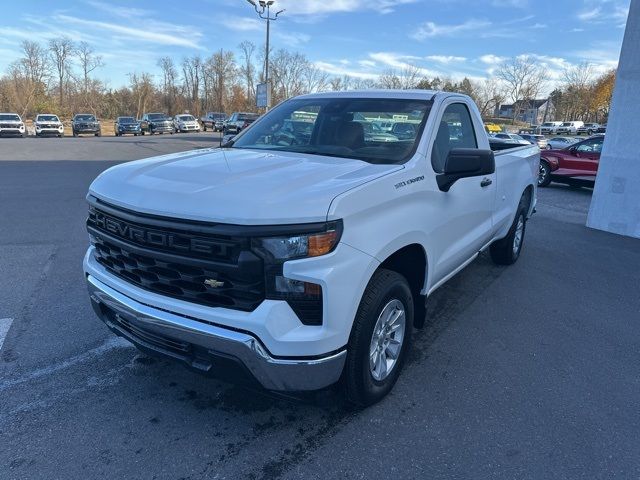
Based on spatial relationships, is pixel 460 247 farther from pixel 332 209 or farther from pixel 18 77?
pixel 18 77

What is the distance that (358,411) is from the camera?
2939 millimetres

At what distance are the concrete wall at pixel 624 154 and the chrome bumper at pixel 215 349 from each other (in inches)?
317

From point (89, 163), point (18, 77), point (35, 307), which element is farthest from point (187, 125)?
point (35, 307)

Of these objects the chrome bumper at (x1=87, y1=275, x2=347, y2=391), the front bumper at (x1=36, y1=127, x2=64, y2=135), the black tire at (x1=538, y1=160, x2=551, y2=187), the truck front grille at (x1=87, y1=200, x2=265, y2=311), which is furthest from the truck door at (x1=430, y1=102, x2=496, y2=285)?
the front bumper at (x1=36, y1=127, x2=64, y2=135)

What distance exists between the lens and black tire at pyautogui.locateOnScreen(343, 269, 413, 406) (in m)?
2.59

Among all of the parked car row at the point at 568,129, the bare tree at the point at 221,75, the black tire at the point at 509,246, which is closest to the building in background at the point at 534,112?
the parked car row at the point at 568,129

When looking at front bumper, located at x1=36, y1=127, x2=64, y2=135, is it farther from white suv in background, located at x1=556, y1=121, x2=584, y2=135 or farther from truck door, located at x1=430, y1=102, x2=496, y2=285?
white suv in background, located at x1=556, y1=121, x2=584, y2=135

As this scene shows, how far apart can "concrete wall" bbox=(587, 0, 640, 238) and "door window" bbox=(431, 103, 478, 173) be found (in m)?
5.65

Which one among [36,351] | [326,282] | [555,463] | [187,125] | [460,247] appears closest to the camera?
[326,282]

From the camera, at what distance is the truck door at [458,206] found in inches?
134

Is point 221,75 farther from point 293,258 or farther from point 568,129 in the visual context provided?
point 293,258

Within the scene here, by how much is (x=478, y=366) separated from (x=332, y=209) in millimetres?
2015

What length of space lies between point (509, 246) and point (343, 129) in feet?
10.3

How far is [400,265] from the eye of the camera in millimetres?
3129
